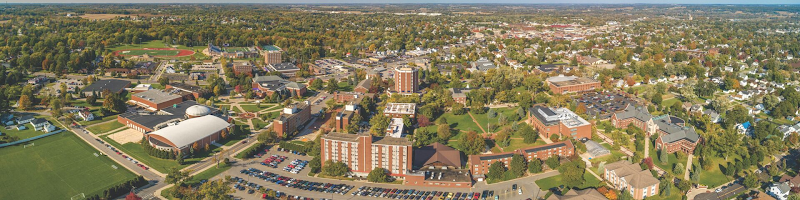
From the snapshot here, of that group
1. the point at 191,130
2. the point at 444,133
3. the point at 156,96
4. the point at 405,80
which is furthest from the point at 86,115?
the point at 444,133

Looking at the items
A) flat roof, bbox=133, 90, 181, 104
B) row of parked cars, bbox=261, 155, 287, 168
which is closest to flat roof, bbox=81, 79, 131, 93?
flat roof, bbox=133, 90, 181, 104

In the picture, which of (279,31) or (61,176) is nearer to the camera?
(61,176)

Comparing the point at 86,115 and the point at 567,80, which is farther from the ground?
the point at 567,80

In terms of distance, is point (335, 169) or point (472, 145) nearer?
point (335, 169)

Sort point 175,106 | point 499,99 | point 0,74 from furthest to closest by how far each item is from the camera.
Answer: point 0,74, point 499,99, point 175,106

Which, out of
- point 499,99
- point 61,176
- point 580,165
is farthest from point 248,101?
point 580,165

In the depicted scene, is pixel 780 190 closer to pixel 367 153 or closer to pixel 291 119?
pixel 367 153

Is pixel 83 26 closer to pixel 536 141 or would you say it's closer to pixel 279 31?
pixel 279 31
